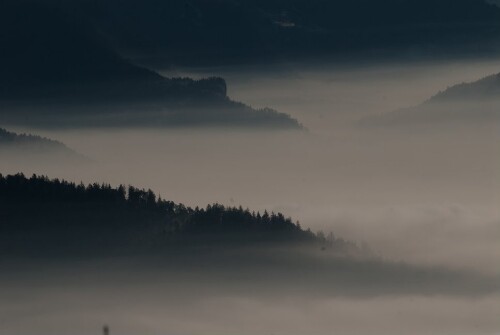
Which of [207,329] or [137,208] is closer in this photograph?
[207,329]

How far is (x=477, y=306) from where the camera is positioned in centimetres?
19325

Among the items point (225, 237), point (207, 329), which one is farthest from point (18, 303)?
point (207, 329)

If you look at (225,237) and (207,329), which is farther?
(225,237)

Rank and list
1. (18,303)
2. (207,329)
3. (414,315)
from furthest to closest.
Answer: (18,303) < (414,315) < (207,329)

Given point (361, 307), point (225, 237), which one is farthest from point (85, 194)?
point (361, 307)

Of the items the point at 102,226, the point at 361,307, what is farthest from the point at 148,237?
the point at 361,307

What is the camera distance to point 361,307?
199250 millimetres

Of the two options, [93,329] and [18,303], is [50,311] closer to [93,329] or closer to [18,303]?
[18,303]

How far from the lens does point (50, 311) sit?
190375 mm

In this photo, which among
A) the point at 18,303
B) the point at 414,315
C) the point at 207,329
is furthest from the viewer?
the point at 18,303

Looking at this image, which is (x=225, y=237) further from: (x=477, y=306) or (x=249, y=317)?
(x=477, y=306)

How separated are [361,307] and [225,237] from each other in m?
15.9

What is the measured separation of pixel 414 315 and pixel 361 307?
13.5 meters

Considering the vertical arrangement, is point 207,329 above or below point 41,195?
below
